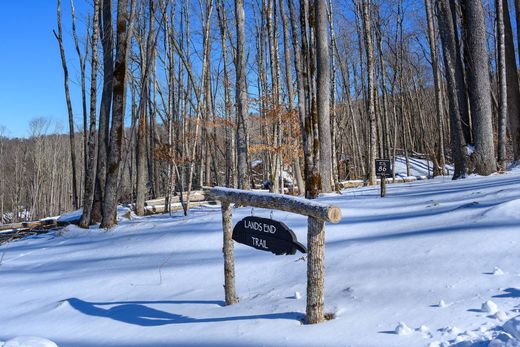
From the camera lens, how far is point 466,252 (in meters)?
3.66

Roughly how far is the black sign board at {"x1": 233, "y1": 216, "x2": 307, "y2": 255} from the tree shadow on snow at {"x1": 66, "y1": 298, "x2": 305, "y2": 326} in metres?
0.55

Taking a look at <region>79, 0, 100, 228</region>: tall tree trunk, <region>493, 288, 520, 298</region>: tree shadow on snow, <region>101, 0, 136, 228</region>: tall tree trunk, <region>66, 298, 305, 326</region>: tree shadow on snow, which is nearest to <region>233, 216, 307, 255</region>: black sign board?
<region>66, 298, 305, 326</region>: tree shadow on snow

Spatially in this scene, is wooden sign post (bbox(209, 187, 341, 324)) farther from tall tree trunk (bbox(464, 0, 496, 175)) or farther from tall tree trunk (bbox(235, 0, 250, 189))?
tall tree trunk (bbox(464, 0, 496, 175))

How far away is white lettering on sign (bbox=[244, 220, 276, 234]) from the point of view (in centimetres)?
325

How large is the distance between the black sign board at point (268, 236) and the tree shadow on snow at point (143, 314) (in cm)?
55

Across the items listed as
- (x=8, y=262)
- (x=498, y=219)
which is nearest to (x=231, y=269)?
(x=498, y=219)

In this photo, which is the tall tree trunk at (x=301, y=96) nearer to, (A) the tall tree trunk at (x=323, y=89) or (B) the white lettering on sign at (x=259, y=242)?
(A) the tall tree trunk at (x=323, y=89)

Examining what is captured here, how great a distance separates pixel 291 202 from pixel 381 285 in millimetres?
1113

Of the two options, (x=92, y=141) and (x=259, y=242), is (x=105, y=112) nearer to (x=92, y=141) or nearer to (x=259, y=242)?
(x=92, y=141)

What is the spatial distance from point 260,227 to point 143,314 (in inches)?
64.3

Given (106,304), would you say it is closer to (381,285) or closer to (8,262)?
(381,285)

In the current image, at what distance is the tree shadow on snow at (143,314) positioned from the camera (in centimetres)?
333

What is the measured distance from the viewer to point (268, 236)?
3271 millimetres

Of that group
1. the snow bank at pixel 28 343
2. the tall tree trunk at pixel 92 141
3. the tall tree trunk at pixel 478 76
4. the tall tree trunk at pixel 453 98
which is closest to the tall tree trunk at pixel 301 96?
the tall tree trunk at pixel 453 98
